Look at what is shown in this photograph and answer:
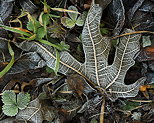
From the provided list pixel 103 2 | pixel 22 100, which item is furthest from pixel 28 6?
pixel 22 100

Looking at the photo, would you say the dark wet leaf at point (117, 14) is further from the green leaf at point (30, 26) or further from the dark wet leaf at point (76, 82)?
the green leaf at point (30, 26)

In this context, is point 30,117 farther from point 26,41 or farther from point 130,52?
point 130,52

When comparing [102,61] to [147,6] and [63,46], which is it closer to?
[63,46]

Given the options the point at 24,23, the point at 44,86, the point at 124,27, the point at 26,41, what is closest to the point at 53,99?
the point at 44,86

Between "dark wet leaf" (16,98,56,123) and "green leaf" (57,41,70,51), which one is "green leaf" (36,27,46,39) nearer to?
"green leaf" (57,41,70,51)

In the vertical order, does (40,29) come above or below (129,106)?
above

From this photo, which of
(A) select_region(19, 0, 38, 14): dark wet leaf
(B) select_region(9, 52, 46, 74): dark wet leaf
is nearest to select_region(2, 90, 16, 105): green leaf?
(B) select_region(9, 52, 46, 74): dark wet leaf
